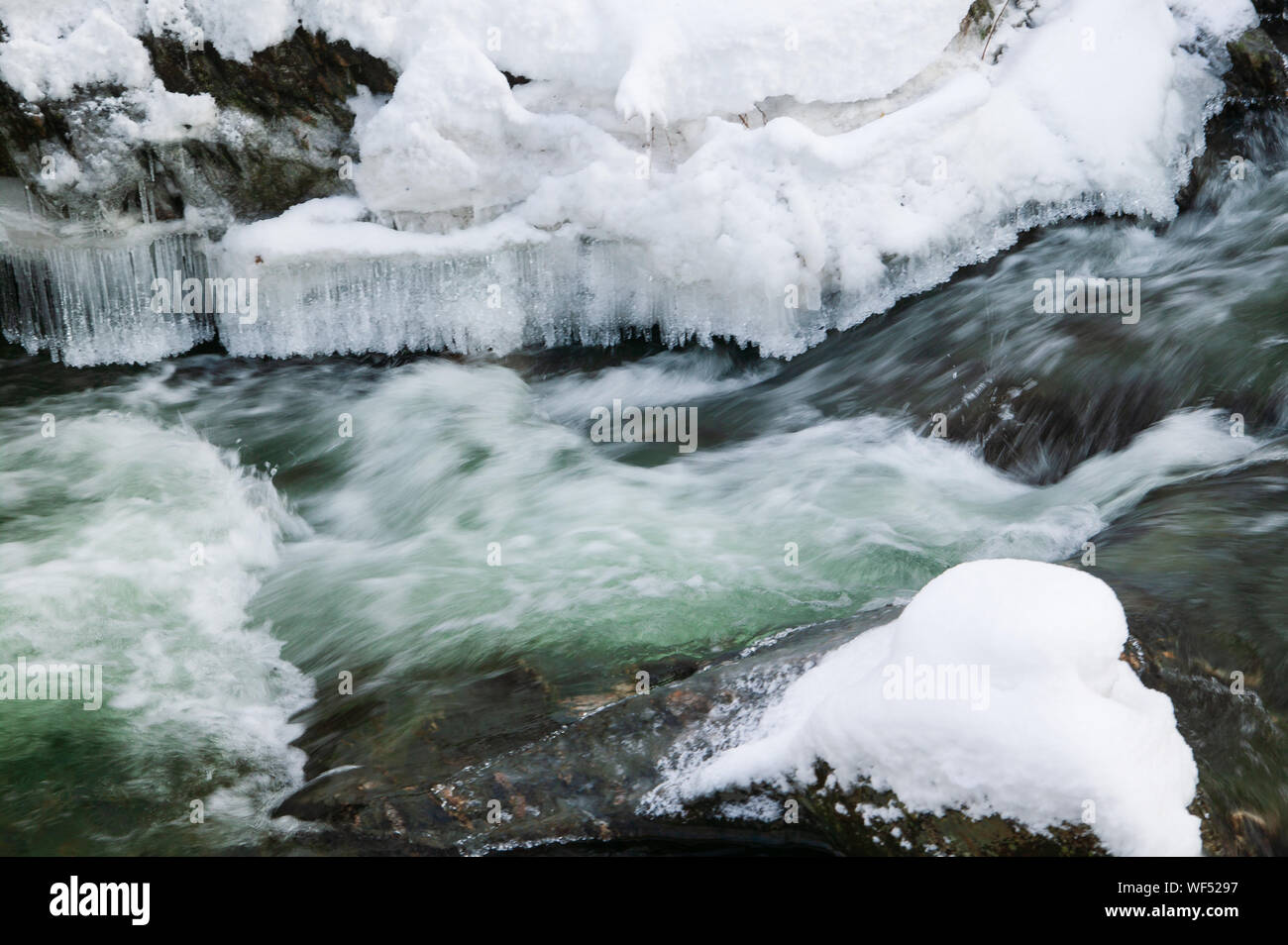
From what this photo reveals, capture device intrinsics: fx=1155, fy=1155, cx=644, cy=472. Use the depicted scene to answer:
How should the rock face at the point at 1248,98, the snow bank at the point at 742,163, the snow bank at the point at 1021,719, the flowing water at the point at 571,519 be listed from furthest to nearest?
1. the rock face at the point at 1248,98
2. the snow bank at the point at 742,163
3. the flowing water at the point at 571,519
4. the snow bank at the point at 1021,719

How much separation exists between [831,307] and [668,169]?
3.87 ft

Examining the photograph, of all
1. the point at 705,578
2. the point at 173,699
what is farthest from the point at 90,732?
the point at 705,578

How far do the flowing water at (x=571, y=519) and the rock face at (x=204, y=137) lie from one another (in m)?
0.97

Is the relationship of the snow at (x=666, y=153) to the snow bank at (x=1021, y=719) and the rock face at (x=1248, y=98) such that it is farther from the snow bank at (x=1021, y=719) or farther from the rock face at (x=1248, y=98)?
the snow bank at (x=1021, y=719)

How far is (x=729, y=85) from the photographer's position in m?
6.16

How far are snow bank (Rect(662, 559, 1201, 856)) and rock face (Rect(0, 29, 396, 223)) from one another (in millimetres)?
4862

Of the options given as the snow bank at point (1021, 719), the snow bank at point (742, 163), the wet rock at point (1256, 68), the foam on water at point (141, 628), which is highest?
the wet rock at point (1256, 68)

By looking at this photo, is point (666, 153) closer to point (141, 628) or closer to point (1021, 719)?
point (141, 628)

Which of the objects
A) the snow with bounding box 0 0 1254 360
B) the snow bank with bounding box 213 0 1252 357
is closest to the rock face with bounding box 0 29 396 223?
the snow with bounding box 0 0 1254 360

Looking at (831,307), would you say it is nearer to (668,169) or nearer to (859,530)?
(668,169)

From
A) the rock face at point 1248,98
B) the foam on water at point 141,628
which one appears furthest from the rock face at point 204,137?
the rock face at point 1248,98

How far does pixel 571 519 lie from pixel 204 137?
3.23 meters

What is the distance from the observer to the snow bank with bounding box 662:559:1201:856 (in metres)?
2.63

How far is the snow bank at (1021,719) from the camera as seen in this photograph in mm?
2633
